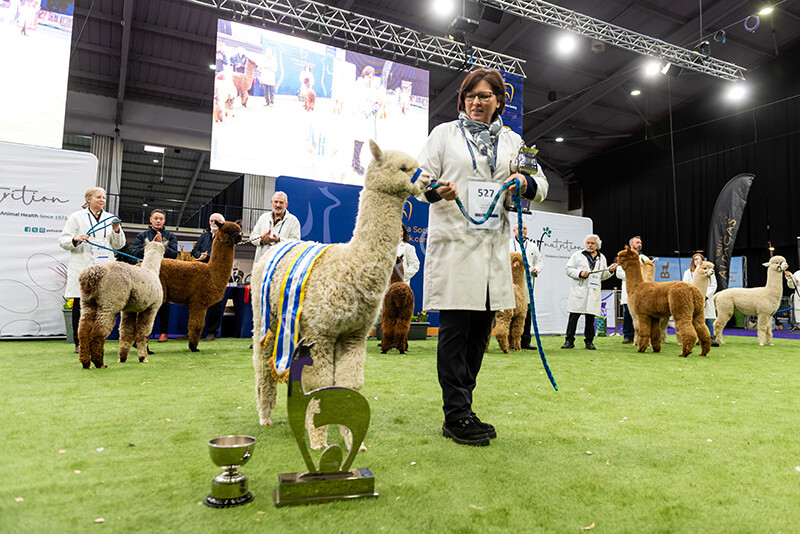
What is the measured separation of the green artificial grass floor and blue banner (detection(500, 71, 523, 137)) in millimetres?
7439

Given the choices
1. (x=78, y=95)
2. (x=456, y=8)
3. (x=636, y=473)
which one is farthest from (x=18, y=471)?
(x=78, y=95)

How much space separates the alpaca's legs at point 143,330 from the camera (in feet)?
14.4

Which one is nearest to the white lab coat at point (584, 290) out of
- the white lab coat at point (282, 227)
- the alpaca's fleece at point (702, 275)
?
the alpaca's fleece at point (702, 275)

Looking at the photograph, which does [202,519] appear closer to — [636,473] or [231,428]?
[231,428]

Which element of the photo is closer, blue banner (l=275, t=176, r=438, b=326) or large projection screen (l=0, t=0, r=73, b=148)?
large projection screen (l=0, t=0, r=73, b=148)

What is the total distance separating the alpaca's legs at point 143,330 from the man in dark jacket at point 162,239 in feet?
4.20

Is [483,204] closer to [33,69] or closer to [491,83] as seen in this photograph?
[491,83]

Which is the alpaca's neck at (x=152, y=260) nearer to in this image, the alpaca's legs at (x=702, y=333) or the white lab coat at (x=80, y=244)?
the white lab coat at (x=80, y=244)

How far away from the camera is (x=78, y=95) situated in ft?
48.1

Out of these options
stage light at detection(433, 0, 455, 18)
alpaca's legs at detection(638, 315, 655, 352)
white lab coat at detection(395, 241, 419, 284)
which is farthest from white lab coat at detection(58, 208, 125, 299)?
stage light at detection(433, 0, 455, 18)

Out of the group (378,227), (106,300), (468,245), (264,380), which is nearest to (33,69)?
(106,300)

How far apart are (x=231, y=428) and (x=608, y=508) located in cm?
167

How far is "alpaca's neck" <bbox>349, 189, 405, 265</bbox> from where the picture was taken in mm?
1875

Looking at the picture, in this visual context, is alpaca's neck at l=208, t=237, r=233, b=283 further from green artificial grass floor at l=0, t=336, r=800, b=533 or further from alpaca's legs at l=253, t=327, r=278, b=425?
alpaca's legs at l=253, t=327, r=278, b=425
